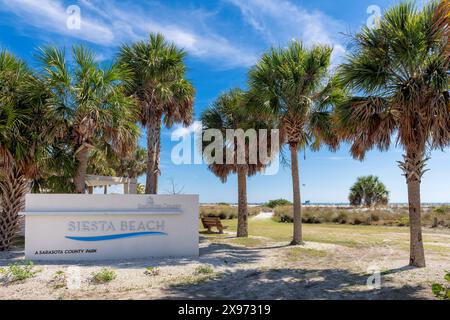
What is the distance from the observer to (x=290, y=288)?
7406 millimetres

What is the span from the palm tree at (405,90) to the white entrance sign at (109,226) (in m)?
5.99

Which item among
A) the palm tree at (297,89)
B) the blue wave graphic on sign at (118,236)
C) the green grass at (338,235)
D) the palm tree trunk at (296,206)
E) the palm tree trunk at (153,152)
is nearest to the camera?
the blue wave graphic on sign at (118,236)

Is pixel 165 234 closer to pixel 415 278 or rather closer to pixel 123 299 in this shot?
pixel 123 299

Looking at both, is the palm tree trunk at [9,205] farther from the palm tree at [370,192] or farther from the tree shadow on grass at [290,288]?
the palm tree at [370,192]

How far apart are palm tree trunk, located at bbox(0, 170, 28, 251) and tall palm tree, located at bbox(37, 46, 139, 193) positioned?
1.87 meters

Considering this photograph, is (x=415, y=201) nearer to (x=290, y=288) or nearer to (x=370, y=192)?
(x=290, y=288)

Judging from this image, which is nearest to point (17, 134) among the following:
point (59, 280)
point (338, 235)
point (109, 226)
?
point (109, 226)

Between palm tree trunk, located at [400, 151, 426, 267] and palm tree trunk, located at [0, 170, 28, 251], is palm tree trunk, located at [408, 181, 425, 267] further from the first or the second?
palm tree trunk, located at [0, 170, 28, 251]

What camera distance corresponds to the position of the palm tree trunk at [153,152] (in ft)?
56.2

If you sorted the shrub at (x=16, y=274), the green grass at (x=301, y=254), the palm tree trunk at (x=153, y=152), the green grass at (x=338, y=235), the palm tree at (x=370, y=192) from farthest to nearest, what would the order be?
the palm tree at (x=370, y=192) → the palm tree trunk at (x=153, y=152) → the green grass at (x=338, y=235) → the green grass at (x=301, y=254) → the shrub at (x=16, y=274)

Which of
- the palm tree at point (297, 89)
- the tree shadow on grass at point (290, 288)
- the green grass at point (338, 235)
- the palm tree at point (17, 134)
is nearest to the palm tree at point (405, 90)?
the tree shadow on grass at point (290, 288)

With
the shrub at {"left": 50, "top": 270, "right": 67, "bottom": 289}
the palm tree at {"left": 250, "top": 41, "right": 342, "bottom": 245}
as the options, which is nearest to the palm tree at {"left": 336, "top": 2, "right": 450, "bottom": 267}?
the palm tree at {"left": 250, "top": 41, "right": 342, "bottom": 245}

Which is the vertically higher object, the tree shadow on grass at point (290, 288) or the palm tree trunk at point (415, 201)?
the palm tree trunk at point (415, 201)
